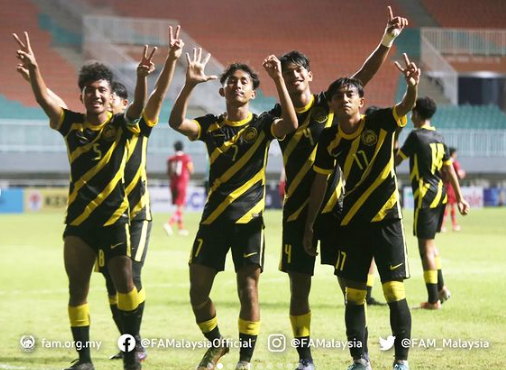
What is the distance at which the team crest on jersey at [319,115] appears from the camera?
631cm

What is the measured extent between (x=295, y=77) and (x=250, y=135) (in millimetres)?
487

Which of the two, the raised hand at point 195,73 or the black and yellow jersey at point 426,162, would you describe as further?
the black and yellow jersey at point 426,162

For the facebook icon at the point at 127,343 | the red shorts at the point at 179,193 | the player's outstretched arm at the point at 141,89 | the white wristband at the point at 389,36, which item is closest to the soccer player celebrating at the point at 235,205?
the player's outstretched arm at the point at 141,89

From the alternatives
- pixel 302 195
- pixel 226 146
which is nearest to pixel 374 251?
pixel 302 195

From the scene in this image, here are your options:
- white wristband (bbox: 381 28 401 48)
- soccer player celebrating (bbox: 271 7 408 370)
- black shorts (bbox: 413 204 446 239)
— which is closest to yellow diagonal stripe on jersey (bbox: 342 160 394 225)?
soccer player celebrating (bbox: 271 7 408 370)

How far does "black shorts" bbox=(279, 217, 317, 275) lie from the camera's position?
20.2 feet

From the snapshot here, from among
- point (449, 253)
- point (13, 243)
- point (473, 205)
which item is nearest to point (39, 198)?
point (13, 243)

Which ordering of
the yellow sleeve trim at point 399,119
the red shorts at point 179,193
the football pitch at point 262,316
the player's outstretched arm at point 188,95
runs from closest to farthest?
1. the yellow sleeve trim at point 399,119
2. the player's outstretched arm at point 188,95
3. the football pitch at point 262,316
4. the red shorts at point 179,193

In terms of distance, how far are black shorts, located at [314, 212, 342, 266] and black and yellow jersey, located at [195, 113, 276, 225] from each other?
39 centimetres

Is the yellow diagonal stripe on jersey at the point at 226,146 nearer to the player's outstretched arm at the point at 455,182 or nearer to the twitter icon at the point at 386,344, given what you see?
the twitter icon at the point at 386,344

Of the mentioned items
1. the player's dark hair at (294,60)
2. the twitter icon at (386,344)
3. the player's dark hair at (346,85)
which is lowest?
the twitter icon at (386,344)

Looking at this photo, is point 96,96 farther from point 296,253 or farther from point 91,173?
point 296,253

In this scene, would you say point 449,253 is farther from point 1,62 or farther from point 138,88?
point 1,62

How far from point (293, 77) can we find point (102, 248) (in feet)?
5.42
